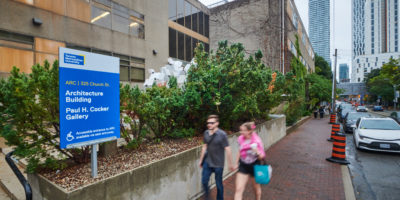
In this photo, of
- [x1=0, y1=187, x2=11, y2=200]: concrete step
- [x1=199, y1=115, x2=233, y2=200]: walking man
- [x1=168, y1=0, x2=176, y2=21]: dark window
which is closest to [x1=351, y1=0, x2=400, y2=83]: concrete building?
[x1=168, y1=0, x2=176, y2=21]: dark window

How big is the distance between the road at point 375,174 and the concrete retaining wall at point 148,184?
388cm

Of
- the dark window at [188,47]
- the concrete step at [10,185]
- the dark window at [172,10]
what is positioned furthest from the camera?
the dark window at [188,47]

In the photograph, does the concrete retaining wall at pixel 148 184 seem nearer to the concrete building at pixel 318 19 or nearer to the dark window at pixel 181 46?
the dark window at pixel 181 46

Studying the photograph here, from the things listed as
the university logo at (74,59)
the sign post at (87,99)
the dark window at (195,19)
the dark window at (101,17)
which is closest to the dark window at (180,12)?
the dark window at (195,19)

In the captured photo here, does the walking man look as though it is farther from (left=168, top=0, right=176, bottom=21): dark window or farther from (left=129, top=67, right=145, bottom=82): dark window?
(left=168, top=0, right=176, bottom=21): dark window

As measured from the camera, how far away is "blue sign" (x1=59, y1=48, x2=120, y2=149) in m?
2.65

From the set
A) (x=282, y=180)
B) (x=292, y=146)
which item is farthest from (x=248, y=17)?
(x=282, y=180)

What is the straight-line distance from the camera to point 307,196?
4.52 m

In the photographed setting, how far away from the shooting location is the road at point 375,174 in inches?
185

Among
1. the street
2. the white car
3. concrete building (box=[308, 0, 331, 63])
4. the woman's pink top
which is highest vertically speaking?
concrete building (box=[308, 0, 331, 63])

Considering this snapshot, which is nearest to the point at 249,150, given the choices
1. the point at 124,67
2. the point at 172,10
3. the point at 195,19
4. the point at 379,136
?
the point at 379,136

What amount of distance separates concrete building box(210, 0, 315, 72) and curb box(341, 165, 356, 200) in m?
15.3

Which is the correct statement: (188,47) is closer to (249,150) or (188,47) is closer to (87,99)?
(249,150)

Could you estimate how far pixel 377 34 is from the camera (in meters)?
117
